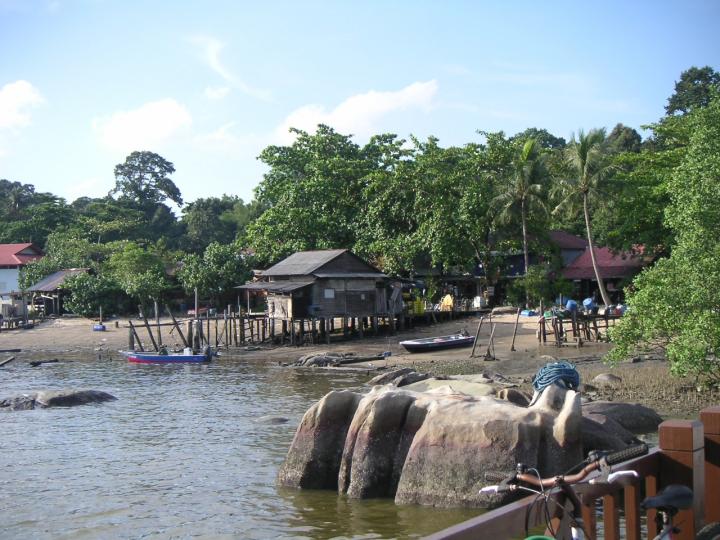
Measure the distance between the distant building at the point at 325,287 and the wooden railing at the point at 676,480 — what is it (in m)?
35.7

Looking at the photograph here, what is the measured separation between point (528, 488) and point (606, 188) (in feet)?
126

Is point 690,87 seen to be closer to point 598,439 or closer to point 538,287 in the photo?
point 538,287

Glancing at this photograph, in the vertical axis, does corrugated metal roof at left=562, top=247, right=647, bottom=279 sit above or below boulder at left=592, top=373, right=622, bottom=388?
above

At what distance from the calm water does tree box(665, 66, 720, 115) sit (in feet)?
156

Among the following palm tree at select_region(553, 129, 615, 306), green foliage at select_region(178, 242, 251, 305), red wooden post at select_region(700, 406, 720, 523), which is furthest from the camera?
green foliage at select_region(178, 242, 251, 305)

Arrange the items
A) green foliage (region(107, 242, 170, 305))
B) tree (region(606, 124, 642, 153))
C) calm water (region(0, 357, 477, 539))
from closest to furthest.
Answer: calm water (region(0, 357, 477, 539)) < green foliage (region(107, 242, 170, 305)) < tree (region(606, 124, 642, 153))

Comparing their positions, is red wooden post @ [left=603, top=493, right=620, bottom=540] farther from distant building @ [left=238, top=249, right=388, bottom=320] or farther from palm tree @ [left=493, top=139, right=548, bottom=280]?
palm tree @ [left=493, top=139, right=548, bottom=280]

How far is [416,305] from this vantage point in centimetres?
4703

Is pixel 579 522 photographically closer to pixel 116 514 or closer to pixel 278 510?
pixel 278 510

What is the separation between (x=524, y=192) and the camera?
44938 millimetres

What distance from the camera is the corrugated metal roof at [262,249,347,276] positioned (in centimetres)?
4257

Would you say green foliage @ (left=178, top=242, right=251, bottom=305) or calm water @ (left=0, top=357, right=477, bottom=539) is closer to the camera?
calm water @ (left=0, top=357, right=477, bottom=539)

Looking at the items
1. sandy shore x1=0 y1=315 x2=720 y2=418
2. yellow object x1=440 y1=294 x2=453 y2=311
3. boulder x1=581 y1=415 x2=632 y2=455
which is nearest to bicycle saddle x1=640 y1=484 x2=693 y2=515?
boulder x1=581 y1=415 x2=632 y2=455

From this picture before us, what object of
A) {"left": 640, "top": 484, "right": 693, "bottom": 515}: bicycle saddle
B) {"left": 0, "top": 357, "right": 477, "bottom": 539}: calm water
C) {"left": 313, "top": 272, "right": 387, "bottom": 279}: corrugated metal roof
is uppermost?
{"left": 313, "top": 272, "right": 387, "bottom": 279}: corrugated metal roof
